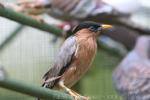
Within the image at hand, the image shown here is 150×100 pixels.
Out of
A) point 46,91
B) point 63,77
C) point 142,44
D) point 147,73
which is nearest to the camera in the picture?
point 46,91

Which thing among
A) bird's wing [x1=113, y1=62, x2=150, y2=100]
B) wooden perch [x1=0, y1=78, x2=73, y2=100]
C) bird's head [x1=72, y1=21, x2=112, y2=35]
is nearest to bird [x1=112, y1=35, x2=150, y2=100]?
bird's wing [x1=113, y1=62, x2=150, y2=100]

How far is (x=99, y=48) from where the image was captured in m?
2.59

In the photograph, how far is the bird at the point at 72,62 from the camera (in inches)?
64.3

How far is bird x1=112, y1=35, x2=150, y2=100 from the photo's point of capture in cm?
217

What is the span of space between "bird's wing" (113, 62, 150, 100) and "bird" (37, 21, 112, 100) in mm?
501

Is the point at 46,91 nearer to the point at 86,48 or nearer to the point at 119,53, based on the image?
the point at 86,48

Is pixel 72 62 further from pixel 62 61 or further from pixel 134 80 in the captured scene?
pixel 134 80

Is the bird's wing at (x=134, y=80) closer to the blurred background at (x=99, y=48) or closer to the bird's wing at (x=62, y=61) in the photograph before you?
the blurred background at (x=99, y=48)

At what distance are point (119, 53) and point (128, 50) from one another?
140mm

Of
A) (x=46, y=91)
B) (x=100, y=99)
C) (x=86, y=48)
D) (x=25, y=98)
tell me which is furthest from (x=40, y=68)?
(x=46, y=91)

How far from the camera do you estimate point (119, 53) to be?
269cm

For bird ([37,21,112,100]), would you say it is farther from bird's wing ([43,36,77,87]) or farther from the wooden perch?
the wooden perch

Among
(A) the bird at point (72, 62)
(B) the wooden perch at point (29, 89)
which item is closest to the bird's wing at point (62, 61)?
(A) the bird at point (72, 62)

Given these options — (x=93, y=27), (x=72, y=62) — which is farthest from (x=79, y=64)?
(x=93, y=27)
